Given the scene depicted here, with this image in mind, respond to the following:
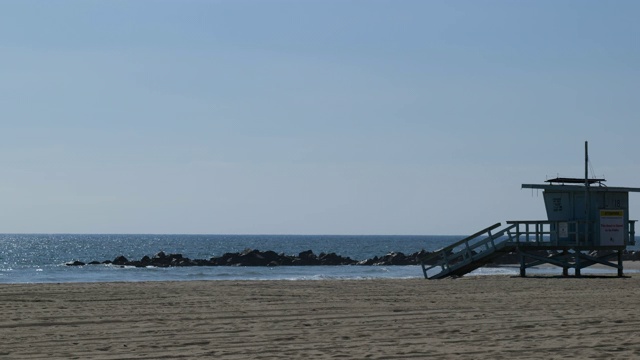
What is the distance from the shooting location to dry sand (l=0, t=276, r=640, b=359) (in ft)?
39.1

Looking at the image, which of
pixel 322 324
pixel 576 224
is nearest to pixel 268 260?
pixel 576 224

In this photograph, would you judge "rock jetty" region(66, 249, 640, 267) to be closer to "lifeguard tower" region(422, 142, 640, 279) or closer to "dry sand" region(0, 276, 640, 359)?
"lifeguard tower" region(422, 142, 640, 279)

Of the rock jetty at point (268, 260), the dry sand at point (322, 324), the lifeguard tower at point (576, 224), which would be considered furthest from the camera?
the rock jetty at point (268, 260)

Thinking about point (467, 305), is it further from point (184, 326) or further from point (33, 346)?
point (33, 346)

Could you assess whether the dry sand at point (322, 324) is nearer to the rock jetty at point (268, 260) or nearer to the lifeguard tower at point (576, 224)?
the lifeguard tower at point (576, 224)

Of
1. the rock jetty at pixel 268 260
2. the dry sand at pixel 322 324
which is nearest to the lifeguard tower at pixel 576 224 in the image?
the dry sand at pixel 322 324

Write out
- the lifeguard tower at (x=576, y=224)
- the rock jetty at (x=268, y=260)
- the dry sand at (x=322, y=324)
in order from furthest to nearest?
the rock jetty at (x=268, y=260) → the lifeguard tower at (x=576, y=224) → the dry sand at (x=322, y=324)

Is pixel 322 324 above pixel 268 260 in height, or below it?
below

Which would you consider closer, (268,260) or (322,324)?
(322,324)

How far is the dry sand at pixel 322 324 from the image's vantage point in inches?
469

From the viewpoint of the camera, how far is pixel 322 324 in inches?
594

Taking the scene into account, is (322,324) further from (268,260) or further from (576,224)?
(268,260)

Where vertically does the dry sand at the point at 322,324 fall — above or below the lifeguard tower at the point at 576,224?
below

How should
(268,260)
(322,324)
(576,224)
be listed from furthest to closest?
(268,260), (576,224), (322,324)
